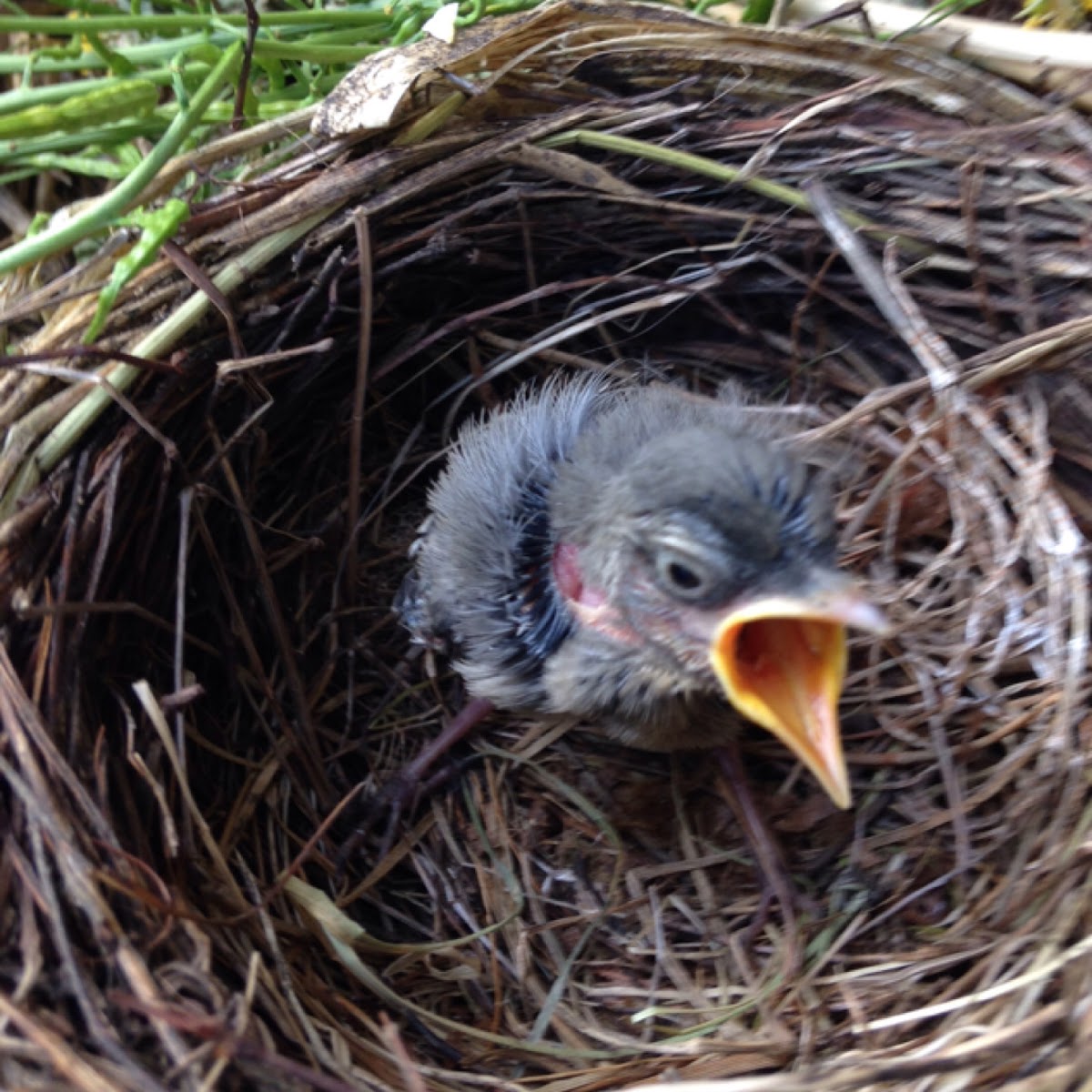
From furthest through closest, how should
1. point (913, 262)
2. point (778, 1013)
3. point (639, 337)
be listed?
point (639, 337), point (913, 262), point (778, 1013)

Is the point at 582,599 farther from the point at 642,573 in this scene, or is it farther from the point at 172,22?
the point at 172,22

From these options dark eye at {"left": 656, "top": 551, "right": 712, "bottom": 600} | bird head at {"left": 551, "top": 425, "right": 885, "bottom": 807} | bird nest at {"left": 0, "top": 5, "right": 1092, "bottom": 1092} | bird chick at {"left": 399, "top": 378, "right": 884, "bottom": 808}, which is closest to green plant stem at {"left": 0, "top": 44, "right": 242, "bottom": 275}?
bird nest at {"left": 0, "top": 5, "right": 1092, "bottom": 1092}

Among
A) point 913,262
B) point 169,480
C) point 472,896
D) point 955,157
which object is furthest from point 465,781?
point 955,157

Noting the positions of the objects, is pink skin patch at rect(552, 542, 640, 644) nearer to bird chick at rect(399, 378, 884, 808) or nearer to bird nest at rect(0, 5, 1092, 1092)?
bird chick at rect(399, 378, 884, 808)

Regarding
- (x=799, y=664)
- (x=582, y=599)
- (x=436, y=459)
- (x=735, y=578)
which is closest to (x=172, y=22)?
(x=436, y=459)

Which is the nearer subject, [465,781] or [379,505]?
[465,781]

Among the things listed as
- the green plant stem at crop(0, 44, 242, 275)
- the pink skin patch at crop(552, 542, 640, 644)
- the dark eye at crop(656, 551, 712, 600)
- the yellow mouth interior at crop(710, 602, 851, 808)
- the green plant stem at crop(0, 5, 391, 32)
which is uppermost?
the green plant stem at crop(0, 5, 391, 32)

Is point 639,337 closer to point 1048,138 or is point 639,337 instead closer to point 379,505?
point 379,505

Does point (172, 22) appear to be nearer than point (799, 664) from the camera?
No
